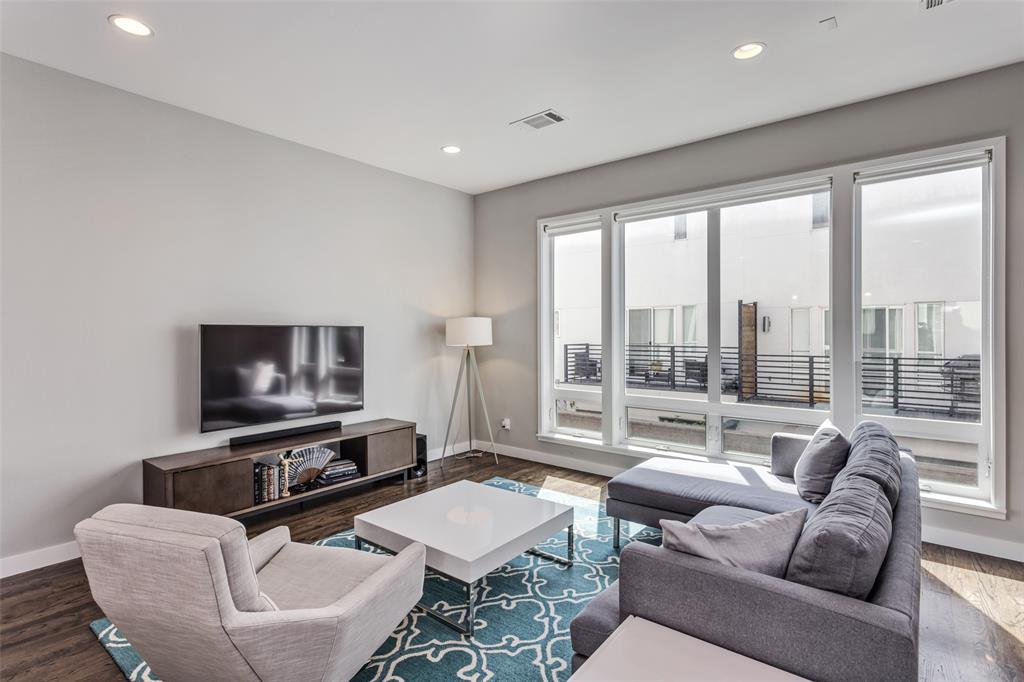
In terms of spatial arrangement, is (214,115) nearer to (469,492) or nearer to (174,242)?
(174,242)

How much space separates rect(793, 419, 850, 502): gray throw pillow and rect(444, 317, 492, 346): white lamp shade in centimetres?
302

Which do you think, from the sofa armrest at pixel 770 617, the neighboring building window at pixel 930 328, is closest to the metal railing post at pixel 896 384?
the neighboring building window at pixel 930 328

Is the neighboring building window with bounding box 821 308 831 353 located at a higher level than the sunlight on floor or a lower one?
higher

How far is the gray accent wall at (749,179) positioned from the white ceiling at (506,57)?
15 centimetres

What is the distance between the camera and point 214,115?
3557 mm

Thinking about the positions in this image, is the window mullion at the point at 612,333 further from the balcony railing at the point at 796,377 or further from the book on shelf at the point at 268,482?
the book on shelf at the point at 268,482

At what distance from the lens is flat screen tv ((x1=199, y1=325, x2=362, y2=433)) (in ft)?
11.4

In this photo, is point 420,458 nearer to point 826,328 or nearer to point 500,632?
point 500,632

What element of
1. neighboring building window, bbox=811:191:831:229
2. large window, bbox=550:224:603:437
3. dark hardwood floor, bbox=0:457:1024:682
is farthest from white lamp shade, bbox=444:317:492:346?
neighboring building window, bbox=811:191:831:229

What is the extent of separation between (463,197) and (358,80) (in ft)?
8.38

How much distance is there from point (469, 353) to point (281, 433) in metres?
2.06

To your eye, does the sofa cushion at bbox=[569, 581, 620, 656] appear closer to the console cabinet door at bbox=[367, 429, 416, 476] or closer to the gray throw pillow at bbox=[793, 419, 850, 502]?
the gray throw pillow at bbox=[793, 419, 850, 502]

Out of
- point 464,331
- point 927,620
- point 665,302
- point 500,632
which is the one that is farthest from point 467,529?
point 665,302

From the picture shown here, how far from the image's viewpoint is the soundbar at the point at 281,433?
3689mm
